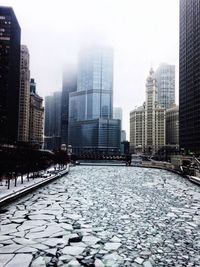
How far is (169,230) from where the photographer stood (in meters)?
10.9

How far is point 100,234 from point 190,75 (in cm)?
13227

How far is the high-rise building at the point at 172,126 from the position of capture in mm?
179988

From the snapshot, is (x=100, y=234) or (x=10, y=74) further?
(x=10, y=74)

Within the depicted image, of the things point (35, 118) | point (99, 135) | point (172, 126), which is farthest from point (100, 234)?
point (99, 135)

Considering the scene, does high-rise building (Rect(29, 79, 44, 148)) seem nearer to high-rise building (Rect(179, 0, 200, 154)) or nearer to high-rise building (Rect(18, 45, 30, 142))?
high-rise building (Rect(18, 45, 30, 142))

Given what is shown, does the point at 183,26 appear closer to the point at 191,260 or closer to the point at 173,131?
the point at 173,131

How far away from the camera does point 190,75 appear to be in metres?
132

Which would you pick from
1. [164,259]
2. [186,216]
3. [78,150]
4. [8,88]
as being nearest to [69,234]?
[164,259]

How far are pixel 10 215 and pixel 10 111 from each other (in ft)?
386

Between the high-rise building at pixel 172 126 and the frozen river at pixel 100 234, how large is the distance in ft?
551

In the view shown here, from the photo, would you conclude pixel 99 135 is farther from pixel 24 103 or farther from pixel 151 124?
pixel 24 103

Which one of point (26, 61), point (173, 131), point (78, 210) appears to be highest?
point (26, 61)

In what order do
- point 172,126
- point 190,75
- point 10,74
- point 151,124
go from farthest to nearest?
point 172,126, point 151,124, point 190,75, point 10,74

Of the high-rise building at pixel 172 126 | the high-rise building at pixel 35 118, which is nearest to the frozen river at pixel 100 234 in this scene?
the high-rise building at pixel 35 118
